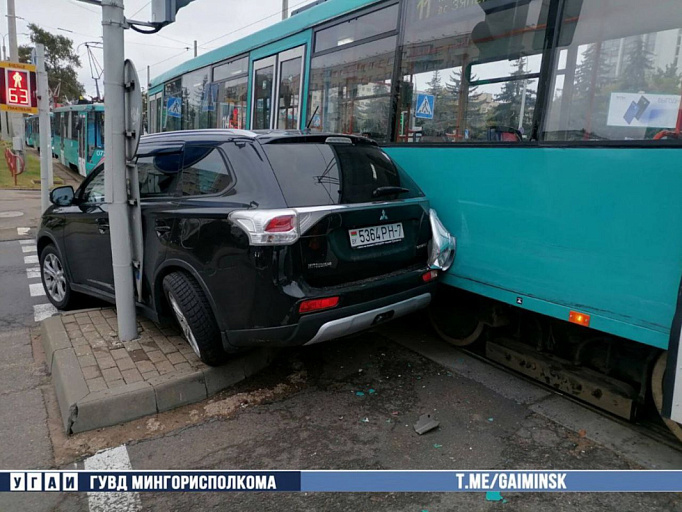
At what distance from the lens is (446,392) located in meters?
3.89

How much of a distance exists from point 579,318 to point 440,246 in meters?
1.19

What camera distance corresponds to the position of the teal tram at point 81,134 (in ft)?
59.2

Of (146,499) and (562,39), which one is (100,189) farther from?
(562,39)

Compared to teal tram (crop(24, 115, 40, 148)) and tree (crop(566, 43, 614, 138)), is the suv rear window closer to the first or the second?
tree (crop(566, 43, 614, 138))

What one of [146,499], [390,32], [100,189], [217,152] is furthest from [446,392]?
[100,189]

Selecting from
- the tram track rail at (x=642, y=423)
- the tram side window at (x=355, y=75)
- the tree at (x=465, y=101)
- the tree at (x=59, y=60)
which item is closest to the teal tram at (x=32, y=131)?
the tree at (x=59, y=60)

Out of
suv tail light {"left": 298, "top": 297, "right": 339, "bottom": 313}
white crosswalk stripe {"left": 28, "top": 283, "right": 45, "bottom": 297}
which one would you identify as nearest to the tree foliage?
suv tail light {"left": 298, "top": 297, "right": 339, "bottom": 313}

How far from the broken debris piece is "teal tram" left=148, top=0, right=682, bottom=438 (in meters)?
1.06

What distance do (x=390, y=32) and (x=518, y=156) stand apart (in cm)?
197

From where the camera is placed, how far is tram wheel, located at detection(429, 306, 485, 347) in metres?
4.51

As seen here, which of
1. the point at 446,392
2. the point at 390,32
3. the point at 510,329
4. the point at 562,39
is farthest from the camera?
the point at 390,32

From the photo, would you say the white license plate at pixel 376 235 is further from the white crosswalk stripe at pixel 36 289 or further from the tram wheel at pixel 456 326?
the white crosswalk stripe at pixel 36 289

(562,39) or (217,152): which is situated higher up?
(562,39)

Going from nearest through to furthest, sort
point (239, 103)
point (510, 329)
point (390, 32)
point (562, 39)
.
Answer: point (562, 39)
point (510, 329)
point (390, 32)
point (239, 103)
